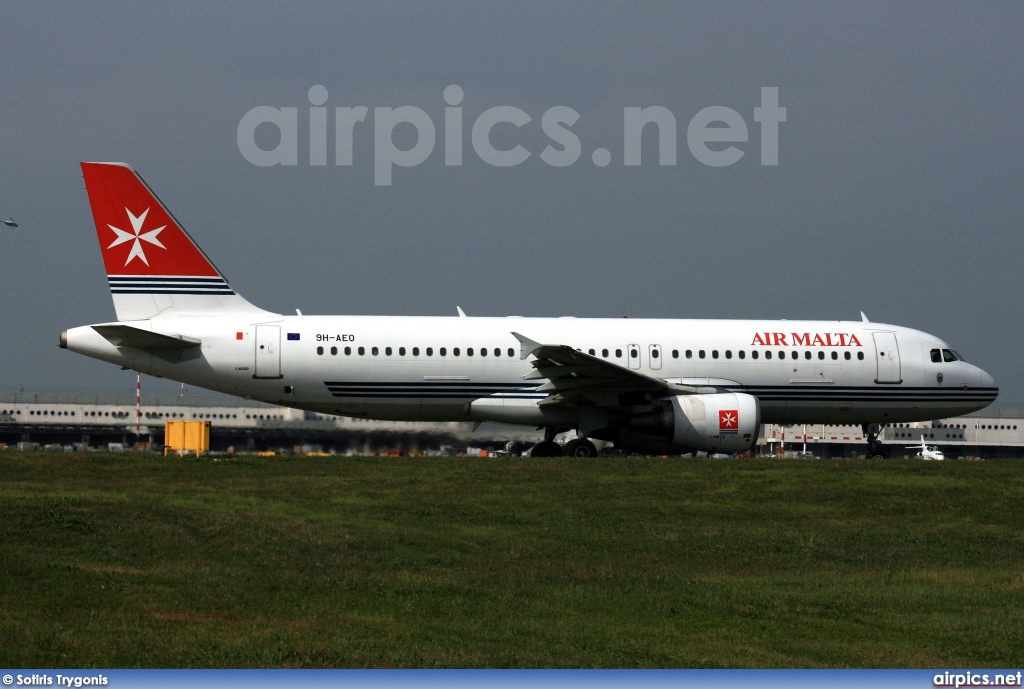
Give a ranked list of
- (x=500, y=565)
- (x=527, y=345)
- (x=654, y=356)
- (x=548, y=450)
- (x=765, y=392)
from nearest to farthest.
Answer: (x=500, y=565)
(x=527, y=345)
(x=548, y=450)
(x=654, y=356)
(x=765, y=392)

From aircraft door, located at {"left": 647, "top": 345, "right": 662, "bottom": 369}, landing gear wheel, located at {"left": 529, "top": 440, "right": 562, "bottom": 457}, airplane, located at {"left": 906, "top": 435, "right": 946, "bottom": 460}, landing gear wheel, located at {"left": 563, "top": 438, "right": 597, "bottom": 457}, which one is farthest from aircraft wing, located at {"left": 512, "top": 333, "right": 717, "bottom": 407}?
airplane, located at {"left": 906, "top": 435, "right": 946, "bottom": 460}

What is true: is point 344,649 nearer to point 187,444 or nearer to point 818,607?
point 818,607

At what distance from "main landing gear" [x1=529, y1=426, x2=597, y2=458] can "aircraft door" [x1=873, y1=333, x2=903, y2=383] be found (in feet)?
26.3

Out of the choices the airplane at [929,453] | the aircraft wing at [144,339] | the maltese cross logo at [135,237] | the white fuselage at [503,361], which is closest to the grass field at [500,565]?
the aircraft wing at [144,339]

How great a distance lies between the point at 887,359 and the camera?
30.7 m

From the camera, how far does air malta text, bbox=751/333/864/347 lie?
30.0 m

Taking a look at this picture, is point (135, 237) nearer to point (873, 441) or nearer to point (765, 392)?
point (765, 392)

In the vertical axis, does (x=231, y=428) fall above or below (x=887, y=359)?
below

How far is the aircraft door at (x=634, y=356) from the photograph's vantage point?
29031 mm

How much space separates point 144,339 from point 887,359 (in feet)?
60.9

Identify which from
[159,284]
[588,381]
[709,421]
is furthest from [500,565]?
[159,284]

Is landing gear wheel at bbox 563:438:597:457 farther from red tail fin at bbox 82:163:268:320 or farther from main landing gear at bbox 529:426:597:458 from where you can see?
red tail fin at bbox 82:163:268:320

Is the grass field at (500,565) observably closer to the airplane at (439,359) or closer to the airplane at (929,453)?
the airplane at (439,359)

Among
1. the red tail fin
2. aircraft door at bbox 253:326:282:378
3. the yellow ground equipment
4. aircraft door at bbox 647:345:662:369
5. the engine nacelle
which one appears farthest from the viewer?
the yellow ground equipment
